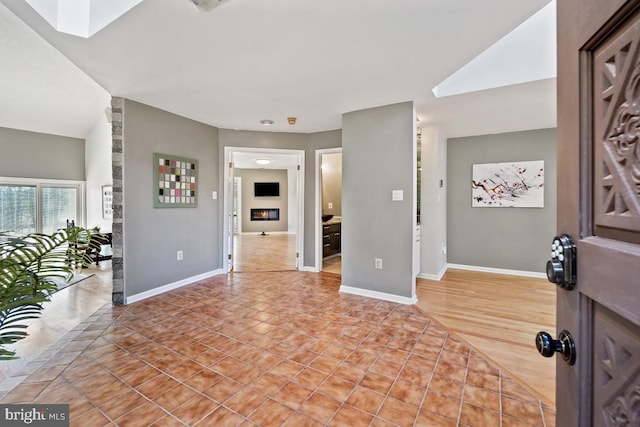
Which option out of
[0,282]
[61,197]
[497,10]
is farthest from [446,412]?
[61,197]

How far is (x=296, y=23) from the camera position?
1948 millimetres

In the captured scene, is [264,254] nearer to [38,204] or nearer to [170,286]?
[170,286]

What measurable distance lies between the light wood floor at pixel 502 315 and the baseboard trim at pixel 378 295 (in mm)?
145

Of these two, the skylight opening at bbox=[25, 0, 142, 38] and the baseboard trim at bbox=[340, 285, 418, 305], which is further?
the baseboard trim at bbox=[340, 285, 418, 305]

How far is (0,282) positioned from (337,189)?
22.9 feet

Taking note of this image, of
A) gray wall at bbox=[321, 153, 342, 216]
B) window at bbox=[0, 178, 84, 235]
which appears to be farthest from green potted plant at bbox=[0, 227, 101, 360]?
gray wall at bbox=[321, 153, 342, 216]

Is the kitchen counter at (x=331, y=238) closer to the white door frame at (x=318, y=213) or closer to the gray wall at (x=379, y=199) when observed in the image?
the white door frame at (x=318, y=213)

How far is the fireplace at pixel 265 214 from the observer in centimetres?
1046

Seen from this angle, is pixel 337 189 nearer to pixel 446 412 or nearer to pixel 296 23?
pixel 296 23

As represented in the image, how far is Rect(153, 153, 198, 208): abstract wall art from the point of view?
12.1ft

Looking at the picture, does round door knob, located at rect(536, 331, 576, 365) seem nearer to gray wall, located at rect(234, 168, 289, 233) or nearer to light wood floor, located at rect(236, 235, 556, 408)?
light wood floor, located at rect(236, 235, 556, 408)

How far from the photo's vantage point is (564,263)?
0.65 m

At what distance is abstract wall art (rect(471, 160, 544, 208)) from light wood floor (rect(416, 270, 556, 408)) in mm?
1176

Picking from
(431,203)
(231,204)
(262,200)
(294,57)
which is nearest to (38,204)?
(231,204)
